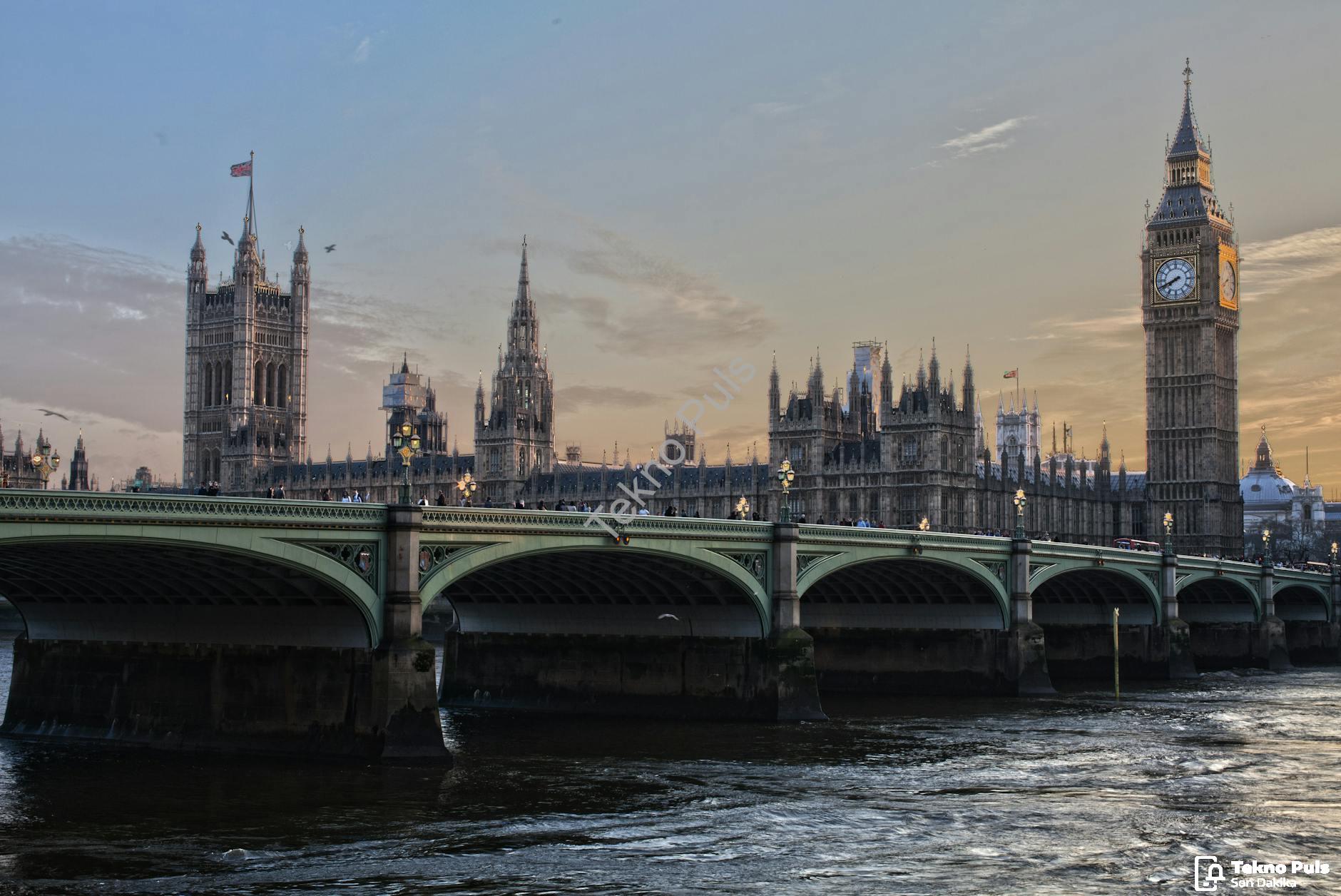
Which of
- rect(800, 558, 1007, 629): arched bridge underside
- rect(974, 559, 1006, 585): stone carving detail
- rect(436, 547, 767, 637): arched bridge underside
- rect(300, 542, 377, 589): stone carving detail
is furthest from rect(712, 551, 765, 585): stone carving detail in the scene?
rect(300, 542, 377, 589): stone carving detail

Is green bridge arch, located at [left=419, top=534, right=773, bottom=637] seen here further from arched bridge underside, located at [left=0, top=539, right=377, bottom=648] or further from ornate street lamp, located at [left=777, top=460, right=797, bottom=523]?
arched bridge underside, located at [left=0, top=539, right=377, bottom=648]

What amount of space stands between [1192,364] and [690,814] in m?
133

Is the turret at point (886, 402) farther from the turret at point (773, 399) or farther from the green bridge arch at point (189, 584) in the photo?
the green bridge arch at point (189, 584)

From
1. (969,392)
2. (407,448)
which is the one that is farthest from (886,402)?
(407,448)

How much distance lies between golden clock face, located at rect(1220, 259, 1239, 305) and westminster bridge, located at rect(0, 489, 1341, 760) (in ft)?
248

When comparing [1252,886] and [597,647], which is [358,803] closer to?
[1252,886]

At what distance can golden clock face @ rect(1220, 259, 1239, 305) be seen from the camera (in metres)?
166

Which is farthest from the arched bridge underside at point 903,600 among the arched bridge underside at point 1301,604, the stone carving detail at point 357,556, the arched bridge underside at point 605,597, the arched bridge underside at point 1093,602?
the arched bridge underside at point 1301,604

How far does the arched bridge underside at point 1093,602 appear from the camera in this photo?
94188 millimetres

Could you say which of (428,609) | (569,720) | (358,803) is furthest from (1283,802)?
(428,609)

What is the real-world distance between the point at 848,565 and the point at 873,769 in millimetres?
21682

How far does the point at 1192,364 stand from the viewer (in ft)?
541

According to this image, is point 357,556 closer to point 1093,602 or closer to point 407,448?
point 407,448

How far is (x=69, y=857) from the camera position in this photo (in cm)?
3694
